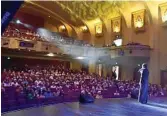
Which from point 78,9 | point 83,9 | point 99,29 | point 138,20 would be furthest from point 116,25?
point 78,9

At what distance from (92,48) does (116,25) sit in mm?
3453

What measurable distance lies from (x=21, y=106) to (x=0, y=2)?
6.81 metres

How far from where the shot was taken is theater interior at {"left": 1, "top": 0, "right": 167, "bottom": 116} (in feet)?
50.3

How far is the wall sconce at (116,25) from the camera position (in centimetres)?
2536

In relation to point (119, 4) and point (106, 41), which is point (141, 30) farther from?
point (106, 41)

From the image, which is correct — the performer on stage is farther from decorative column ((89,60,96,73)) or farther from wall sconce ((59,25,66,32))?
wall sconce ((59,25,66,32))

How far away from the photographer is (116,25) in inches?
1015

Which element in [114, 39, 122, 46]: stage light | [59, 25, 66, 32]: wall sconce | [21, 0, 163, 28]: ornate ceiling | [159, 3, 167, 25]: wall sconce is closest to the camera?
[159, 3, 167, 25]: wall sconce

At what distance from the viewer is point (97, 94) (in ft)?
44.2

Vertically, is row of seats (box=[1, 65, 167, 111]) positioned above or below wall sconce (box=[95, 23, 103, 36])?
below

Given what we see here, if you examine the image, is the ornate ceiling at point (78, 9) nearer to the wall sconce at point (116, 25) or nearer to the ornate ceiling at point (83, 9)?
the ornate ceiling at point (83, 9)

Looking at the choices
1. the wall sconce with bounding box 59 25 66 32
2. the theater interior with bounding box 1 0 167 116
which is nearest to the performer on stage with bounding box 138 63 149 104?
the theater interior with bounding box 1 0 167 116

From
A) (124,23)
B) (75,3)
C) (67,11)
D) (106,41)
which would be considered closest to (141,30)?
(124,23)

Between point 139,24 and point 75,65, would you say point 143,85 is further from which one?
point 75,65
